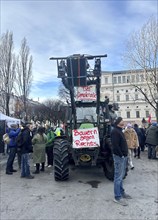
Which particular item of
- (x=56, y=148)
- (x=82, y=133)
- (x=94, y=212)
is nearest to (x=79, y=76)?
(x=82, y=133)

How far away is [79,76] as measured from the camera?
23.5ft

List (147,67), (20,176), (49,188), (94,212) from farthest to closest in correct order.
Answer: (147,67), (20,176), (49,188), (94,212)

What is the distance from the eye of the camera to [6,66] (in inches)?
875

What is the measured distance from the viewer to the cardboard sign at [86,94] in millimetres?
8766

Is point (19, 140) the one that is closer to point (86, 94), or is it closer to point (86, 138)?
point (86, 138)

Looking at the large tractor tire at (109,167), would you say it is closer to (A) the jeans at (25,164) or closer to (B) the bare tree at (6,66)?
(A) the jeans at (25,164)

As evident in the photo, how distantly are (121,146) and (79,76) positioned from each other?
2.62 meters

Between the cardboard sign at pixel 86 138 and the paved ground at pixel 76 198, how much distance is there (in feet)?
3.80

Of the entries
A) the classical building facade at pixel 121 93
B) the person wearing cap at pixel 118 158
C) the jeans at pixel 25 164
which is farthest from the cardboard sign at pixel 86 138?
the classical building facade at pixel 121 93

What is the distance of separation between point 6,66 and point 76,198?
18.7m

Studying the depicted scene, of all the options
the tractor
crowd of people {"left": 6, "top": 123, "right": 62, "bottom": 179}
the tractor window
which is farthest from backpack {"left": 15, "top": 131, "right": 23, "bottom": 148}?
the tractor window

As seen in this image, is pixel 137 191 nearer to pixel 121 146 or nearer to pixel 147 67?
pixel 121 146

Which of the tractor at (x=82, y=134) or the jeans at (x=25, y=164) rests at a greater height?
the tractor at (x=82, y=134)

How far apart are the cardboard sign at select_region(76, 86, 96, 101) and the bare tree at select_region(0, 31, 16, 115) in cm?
1517
